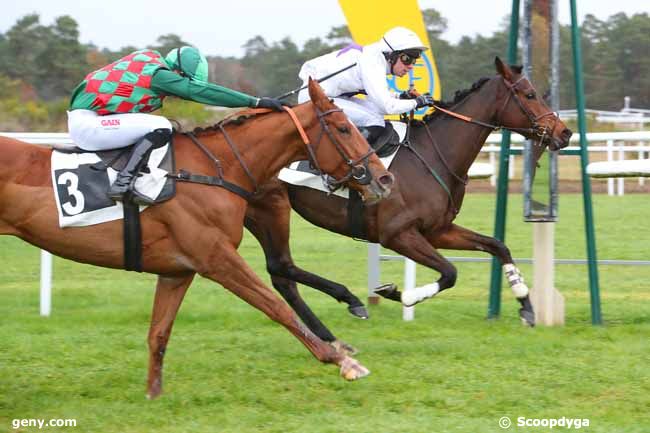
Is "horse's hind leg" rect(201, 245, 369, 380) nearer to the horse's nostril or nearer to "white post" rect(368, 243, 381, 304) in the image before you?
the horse's nostril

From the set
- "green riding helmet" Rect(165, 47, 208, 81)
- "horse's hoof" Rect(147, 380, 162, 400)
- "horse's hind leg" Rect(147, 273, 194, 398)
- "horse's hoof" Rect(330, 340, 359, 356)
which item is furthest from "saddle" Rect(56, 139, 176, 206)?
"horse's hoof" Rect(330, 340, 359, 356)

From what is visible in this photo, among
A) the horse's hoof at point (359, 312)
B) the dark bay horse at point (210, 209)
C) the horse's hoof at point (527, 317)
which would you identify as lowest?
the horse's hoof at point (527, 317)

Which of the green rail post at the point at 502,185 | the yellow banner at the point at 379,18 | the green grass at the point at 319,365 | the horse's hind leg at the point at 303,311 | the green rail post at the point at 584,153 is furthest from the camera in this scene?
the yellow banner at the point at 379,18

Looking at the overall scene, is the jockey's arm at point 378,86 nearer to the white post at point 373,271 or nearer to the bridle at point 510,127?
the bridle at point 510,127

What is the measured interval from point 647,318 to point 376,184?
3.25 metres

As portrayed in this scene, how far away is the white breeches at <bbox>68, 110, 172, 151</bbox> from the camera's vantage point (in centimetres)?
548

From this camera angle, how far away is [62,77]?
3309 cm

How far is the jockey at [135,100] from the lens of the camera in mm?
5469

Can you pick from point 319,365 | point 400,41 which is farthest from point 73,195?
point 400,41

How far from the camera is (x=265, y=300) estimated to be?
536 centimetres

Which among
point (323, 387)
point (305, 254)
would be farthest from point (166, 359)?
point (305, 254)

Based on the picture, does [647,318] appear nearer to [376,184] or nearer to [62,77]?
[376,184]

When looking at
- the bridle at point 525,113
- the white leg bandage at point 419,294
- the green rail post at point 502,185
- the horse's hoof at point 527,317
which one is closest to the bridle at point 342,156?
the white leg bandage at point 419,294

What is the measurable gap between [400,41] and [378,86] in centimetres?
37
